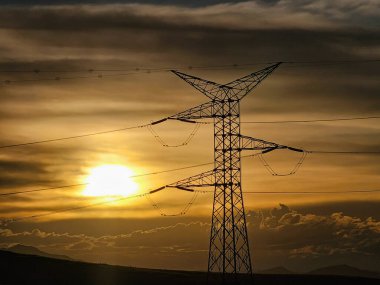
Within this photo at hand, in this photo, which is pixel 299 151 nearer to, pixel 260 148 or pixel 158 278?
pixel 260 148

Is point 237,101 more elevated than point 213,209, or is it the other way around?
point 237,101

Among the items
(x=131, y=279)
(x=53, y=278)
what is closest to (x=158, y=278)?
(x=131, y=279)

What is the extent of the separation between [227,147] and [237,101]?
595cm

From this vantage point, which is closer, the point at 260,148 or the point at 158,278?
the point at 260,148

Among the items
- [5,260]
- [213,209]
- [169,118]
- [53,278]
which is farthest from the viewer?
[5,260]

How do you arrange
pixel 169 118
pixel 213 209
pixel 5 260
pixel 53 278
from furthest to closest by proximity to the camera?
pixel 5 260, pixel 53 278, pixel 169 118, pixel 213 209

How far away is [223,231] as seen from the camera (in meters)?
87.8

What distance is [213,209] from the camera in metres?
86.4

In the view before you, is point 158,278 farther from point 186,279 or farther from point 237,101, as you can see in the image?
point 237,101

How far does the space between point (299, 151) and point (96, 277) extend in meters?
95.0

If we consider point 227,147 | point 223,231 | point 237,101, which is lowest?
point 223,231

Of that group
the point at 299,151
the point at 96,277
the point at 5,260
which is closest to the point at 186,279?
the point at 96,277

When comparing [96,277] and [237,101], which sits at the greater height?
[237,101]

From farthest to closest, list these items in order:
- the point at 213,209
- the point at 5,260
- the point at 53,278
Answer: the point at 5,260 < the point at 53,278 < the point at 213,209
